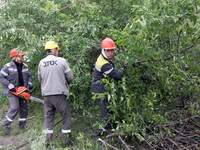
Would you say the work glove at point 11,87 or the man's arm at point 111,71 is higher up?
the man's arm at point 111,71

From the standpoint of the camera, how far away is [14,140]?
460cm

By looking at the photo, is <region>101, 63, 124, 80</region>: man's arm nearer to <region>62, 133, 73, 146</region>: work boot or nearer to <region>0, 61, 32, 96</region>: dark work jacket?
<region>62, 133, 73, 146</region>: work boot

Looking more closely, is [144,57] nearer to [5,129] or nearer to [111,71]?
[111,71]

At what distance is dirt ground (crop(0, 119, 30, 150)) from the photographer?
4.20 m

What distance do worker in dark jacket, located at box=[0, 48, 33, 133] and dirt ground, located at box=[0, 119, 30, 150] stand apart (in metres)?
0.14

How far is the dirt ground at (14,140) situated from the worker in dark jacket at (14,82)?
14cm

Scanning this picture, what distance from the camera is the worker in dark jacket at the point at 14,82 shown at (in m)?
4.84

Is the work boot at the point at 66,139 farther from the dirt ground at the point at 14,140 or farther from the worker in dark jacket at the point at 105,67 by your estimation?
Result: the dirt ground at the point at 14,140

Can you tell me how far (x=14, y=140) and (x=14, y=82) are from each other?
4.64 feet

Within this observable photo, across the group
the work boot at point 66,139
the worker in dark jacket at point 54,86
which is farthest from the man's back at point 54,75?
the work boot at point 66,139

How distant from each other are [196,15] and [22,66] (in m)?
4.25

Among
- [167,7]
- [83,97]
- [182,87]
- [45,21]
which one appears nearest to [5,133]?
[83,97]

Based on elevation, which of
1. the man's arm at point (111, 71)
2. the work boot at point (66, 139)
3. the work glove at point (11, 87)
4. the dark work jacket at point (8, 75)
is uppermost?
the man's arm at point (111, 71)

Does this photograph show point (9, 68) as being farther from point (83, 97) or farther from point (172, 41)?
point (172, 41)
